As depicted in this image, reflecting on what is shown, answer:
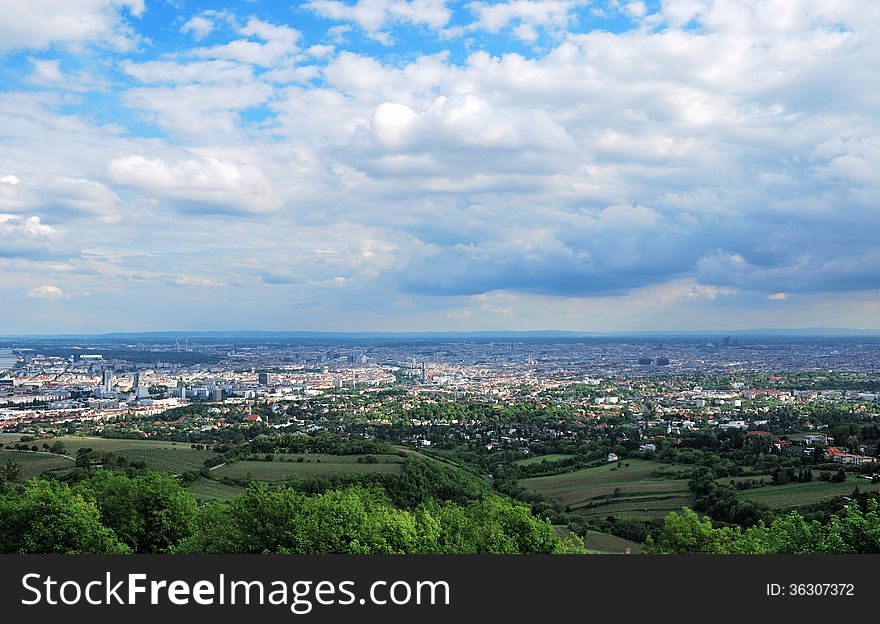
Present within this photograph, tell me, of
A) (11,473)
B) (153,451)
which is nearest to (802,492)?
(11,473)

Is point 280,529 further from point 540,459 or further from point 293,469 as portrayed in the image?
point 540,459

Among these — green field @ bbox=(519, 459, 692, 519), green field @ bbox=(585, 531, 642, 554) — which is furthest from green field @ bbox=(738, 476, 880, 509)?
green field @ bbox=(585, 531, 642, 554)

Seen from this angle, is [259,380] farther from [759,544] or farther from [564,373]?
[759,544]

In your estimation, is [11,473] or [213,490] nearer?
[11,473]

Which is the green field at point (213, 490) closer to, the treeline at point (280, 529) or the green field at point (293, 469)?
the green field at point (293, 469)

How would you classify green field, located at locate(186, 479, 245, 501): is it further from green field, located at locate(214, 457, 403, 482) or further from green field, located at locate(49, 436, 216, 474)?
green field, located at locate(49, 436, 216, 474)

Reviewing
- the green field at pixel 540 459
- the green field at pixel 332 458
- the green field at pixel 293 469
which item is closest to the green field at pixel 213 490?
the green field at pixel 293 469
